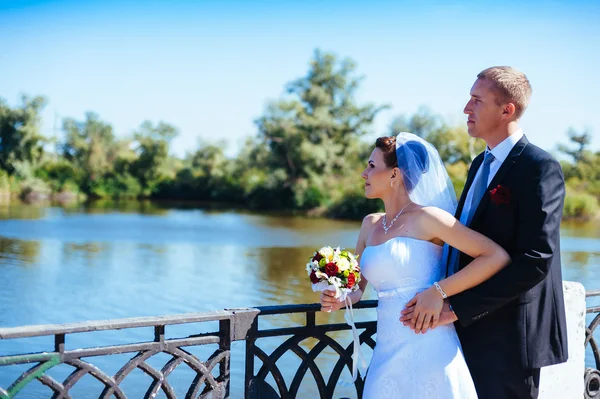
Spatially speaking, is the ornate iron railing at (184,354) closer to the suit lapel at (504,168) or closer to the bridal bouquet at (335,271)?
the bridal bouquet at (335,271)

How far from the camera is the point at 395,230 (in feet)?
8.51

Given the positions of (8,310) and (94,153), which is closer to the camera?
(8,310)

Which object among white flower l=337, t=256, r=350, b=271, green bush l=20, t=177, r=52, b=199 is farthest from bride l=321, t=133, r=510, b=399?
green bush l=20, t=177, r=52, b=199

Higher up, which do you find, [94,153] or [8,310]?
[94,153]

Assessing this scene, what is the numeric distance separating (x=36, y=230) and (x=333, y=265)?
24.0 m

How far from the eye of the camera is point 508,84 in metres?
2.30

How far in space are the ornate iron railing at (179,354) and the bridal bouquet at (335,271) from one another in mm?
226

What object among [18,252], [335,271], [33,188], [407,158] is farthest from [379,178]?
[33,188]

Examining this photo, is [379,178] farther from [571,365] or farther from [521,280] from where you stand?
[571,365]

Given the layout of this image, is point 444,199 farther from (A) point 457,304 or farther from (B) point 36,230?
(B) point 36,230

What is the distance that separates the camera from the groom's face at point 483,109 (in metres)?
2.34

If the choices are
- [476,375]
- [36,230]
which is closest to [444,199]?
[476,375]

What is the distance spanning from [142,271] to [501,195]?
48.2ft

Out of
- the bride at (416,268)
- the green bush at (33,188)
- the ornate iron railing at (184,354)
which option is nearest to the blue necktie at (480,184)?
the bride at (416,268)
